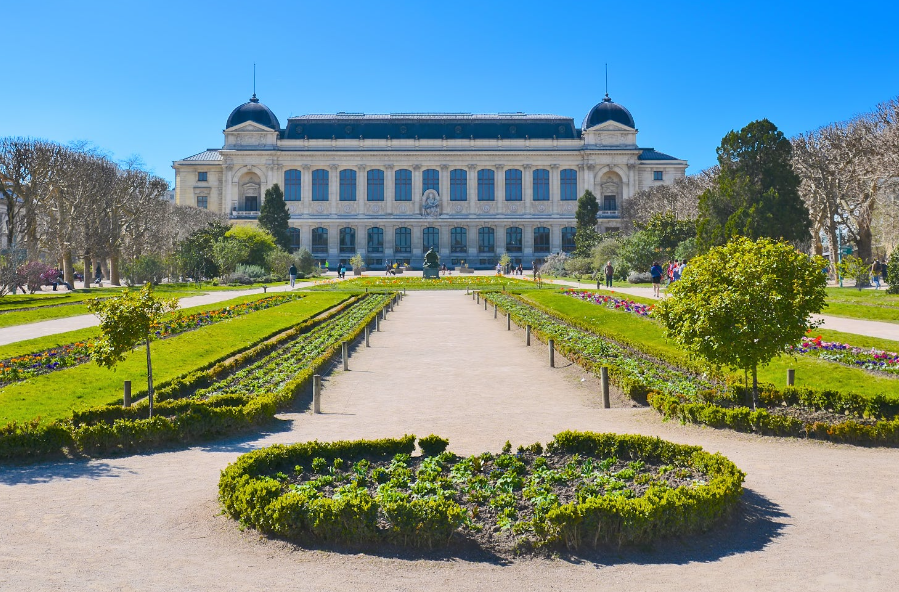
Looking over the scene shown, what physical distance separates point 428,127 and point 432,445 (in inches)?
3343

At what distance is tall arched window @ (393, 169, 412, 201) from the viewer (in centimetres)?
9031

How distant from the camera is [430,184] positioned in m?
90.6

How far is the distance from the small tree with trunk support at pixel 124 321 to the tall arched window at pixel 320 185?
80.8 meters

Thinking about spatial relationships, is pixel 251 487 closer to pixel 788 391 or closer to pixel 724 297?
pixel 724 297

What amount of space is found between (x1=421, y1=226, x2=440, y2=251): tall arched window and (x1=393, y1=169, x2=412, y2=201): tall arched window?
4.25 meters

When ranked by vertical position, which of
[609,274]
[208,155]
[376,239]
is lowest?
[609,274]

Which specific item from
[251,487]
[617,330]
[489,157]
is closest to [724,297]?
[251,487]

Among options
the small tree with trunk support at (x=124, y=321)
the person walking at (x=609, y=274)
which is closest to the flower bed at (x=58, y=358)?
the small tree with trunk support at (x=124, y=321)

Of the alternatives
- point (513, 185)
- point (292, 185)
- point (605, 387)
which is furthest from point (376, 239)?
point (605, 387)

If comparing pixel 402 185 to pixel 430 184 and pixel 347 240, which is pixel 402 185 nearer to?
pixel 430 184

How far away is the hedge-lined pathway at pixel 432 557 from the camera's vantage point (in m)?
5.50

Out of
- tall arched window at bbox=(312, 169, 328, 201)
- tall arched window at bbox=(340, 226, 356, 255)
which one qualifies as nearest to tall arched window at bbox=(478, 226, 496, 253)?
tall arched window at bbox=(340, 226, 356, 255)

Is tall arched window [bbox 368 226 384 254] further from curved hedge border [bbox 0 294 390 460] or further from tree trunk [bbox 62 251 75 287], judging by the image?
curved hedge border [bbox 0 294 390 460]

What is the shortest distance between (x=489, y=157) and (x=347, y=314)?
2595 inches
